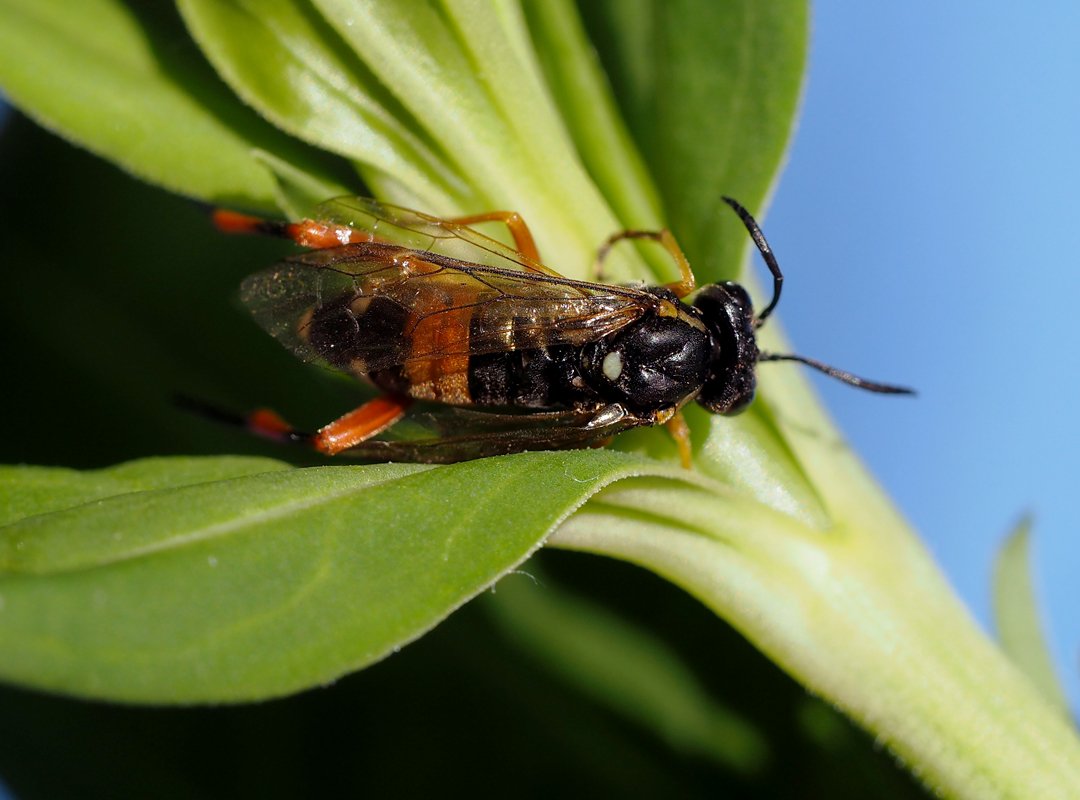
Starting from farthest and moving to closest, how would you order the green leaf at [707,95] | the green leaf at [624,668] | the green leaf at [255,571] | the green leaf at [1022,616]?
the green leaf at [624,668]
the green leaf at [1022,616]
the green leaf at [707,95]
the green leaf at [255,571]

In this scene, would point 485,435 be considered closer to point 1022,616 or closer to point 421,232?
point 421,232

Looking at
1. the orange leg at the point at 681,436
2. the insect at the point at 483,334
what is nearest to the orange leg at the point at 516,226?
the insect at the point at 483,334

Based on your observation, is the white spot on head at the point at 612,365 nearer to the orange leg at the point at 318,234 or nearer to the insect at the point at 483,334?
the insect at the point at 483,334

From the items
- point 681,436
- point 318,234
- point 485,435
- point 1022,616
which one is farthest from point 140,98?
point 1022,616

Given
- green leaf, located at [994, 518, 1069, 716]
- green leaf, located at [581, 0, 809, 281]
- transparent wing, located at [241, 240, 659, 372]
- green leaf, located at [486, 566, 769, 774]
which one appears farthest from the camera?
green leaf, located at [486, 566, 769, 774]

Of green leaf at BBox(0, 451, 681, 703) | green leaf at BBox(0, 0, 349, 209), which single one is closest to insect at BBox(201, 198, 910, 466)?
green leaf at BBox(0, 0, 349, 209)

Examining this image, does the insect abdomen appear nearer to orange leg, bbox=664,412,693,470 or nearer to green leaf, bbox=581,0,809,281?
orange leg, bbox=664,412,693,470
